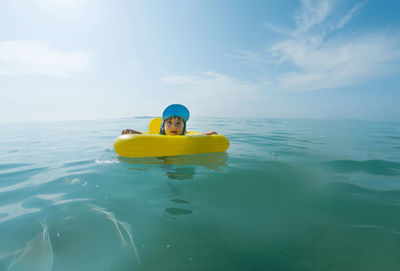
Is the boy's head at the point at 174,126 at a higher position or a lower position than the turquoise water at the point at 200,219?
higher

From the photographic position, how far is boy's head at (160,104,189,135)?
460cm

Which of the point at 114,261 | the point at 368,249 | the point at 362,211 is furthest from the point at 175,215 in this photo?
the point at 362,211

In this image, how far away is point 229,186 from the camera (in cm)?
243

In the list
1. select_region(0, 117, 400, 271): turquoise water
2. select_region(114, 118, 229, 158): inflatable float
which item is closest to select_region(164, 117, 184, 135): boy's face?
select_region(114, 118, 229, 158): inflatable float

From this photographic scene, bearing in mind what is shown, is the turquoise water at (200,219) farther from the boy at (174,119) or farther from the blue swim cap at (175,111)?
the blue swim cap at (175,111)

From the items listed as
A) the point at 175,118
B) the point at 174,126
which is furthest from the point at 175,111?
the point at 174,126

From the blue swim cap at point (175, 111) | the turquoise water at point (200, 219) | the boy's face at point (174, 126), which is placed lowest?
the turquoise water at point (200, 219)

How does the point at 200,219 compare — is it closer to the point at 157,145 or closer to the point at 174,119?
the point at 157,145

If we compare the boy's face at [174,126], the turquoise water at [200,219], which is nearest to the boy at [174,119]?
the boy's face at [174,126]

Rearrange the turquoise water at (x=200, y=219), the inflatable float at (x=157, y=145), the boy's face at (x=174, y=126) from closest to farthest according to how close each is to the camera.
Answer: the turquoise water at (x=200, y=219)
the inflatable float at (x=157, y=145)
the boy's face at (x=174, y=126)

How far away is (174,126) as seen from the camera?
4.60m

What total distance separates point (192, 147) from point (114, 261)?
2854mm

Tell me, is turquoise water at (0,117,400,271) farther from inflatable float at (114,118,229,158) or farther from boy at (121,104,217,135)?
boy at (121,104,217,135)

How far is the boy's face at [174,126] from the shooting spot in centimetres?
457
